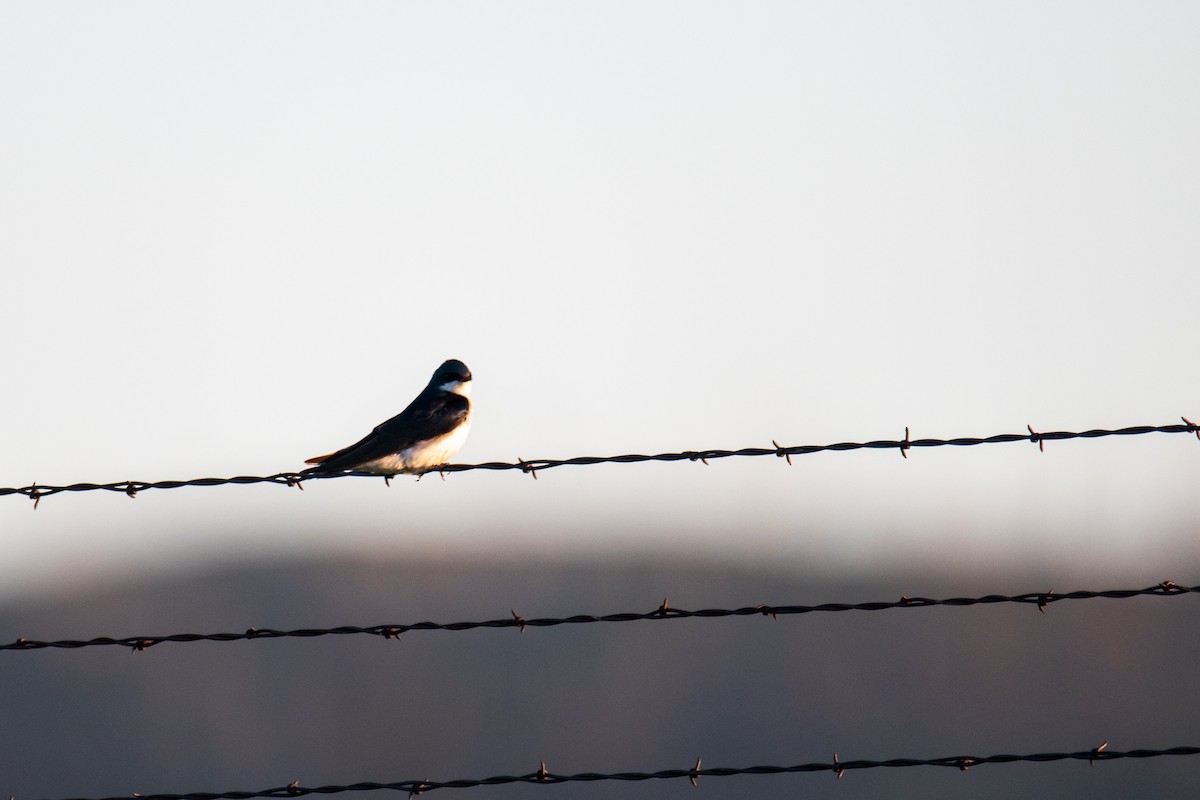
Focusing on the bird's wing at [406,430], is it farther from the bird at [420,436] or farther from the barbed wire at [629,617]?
the barbed wire at [629,617]

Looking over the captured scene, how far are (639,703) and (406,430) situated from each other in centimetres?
4568

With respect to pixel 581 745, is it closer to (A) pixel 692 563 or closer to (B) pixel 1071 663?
(B) pixel 1071 663

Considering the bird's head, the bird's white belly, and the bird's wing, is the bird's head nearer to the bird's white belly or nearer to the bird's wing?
the bird's wing

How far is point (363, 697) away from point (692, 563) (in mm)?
22052

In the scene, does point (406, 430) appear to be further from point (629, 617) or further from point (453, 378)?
point (629, 617)

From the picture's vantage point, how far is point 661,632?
58812 mm

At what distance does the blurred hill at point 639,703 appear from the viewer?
2036 inches

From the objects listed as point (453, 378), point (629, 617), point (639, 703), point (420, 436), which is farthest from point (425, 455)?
point (639, 703)

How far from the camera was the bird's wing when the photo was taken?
36.1ft

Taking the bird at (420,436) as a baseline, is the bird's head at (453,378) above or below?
above

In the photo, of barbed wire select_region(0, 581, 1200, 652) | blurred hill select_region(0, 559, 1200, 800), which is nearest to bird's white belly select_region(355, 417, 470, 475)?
barbed wire select_region(0, 581, 1200, 652)

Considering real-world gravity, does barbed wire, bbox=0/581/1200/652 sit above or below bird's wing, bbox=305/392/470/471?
below

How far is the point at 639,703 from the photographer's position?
56.1 metres

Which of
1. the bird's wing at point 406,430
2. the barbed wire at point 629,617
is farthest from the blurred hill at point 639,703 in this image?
the barbed wire at point 629,617
